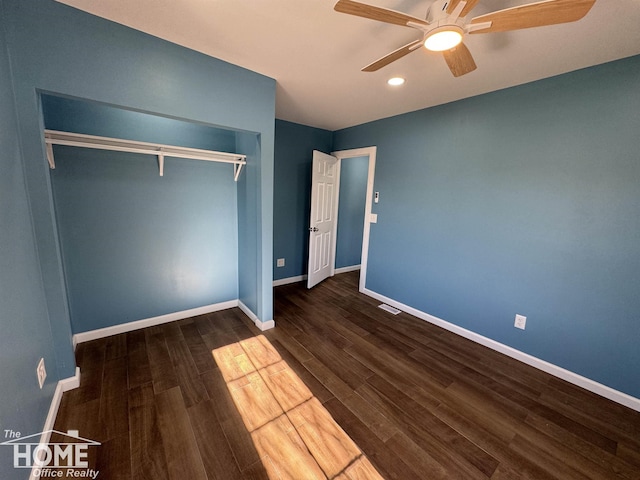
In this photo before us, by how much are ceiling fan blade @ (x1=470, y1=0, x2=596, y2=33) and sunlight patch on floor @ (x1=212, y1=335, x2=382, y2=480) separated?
2.29m

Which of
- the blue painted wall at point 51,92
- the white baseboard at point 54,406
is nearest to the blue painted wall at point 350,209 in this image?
the blue painted wall at point 51,92

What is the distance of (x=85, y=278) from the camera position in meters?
2.22

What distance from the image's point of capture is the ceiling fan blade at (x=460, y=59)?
135 cm

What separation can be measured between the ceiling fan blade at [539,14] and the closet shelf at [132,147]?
2.17m

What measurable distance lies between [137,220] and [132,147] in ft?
2.21

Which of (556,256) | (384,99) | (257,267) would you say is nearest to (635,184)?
(556,256)

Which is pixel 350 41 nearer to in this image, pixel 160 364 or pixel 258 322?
pixel 258 322

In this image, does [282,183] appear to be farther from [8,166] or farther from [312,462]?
[312,462]

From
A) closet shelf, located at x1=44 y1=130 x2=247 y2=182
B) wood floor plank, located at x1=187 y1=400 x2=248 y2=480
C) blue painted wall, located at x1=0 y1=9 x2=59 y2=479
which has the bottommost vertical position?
wood floor plank, located at x1=187 y1=400 x2=248 y2=480

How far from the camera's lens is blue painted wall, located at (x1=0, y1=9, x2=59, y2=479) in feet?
3.44

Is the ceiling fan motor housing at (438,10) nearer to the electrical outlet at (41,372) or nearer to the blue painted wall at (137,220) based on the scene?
the blue painted wall at (137,220)

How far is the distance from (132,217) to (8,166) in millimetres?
1162

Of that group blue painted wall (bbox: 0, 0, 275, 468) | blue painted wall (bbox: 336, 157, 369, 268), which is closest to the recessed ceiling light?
blue painted wall (bbox: 0, 0, 275, 468)

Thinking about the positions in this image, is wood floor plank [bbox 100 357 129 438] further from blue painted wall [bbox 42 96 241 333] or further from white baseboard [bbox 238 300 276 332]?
white baseboard [bbox 238 300 276 332]
